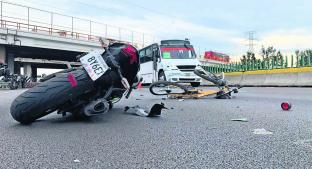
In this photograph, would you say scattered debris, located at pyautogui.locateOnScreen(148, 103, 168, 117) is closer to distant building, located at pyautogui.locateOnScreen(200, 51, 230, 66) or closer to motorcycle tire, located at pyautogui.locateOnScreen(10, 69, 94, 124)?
motorcycle tire, located at pyautogui.locateOnScreen(10, 69, 94, 124)

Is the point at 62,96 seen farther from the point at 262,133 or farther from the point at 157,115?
the point at 262,133

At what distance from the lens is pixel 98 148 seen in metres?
2.88

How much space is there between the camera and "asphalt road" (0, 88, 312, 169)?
2410mm

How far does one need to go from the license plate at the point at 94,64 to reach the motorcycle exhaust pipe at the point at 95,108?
29cm

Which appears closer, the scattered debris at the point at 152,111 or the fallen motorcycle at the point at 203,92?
the scattered debris at the point at 152,111

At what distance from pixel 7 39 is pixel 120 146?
113ft

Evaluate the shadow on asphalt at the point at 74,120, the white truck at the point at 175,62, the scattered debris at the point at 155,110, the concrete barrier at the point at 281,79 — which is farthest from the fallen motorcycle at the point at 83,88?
the concrete barrier at the point at 281,79

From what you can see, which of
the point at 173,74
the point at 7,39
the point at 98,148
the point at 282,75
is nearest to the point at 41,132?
the point at 98,148

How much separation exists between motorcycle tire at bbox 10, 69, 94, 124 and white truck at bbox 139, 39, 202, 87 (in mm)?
15132

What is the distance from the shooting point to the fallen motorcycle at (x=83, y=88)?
3975 mm

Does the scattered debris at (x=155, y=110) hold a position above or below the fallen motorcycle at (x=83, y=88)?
below

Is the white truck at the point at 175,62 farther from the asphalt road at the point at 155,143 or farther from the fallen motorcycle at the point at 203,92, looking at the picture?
the asphalt road at the point at 155,143

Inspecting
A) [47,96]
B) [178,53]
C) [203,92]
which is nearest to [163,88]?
[203,92]

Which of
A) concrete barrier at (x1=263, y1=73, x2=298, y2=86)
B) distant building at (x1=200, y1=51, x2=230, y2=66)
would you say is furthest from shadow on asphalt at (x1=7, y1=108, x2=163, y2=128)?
distant building at (x1=200, y1=51, x2=230, y2=66)
